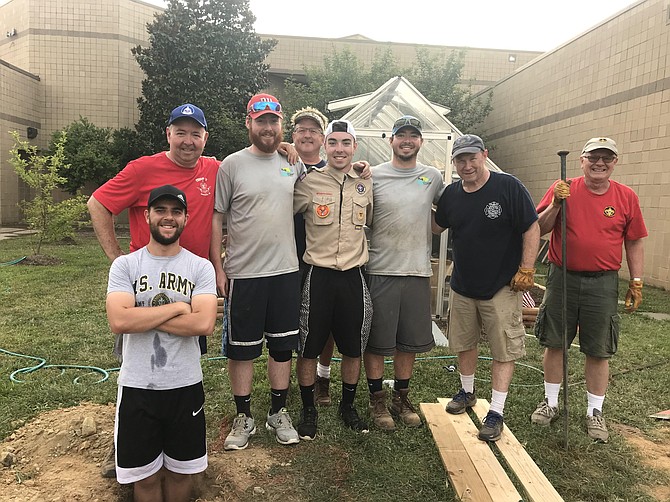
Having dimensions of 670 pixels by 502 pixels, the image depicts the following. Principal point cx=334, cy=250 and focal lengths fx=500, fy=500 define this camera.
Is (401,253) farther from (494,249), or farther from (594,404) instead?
(594,404)

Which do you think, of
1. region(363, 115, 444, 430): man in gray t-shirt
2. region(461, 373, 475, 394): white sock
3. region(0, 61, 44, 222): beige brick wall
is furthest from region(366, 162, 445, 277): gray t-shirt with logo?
region(0, 61, 44, 222): beige brick wall

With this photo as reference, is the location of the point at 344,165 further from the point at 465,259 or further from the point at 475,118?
the point at 475,118

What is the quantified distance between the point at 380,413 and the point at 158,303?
1.98 m

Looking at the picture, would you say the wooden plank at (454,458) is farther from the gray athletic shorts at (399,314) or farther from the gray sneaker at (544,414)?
the gray sneaker at (544,414)

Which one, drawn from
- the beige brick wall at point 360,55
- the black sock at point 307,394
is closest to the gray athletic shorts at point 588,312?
the black sock at point 307,394

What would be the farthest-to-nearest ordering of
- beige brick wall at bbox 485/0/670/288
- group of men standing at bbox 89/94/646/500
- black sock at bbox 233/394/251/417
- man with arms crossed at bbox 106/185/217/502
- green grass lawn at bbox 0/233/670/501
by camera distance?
beige brick wall at bbox 485/0/670/288
black sock at bbox 233/394/251/417
group of men standing at bbox 89/94/646/500
green grass lawn at bbox 0/233/670/501
man with arms crossed at bbox 106/185/217/502

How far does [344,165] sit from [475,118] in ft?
47.1

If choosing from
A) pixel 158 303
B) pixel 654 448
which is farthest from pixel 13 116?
pixel 654 448

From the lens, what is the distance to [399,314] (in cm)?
361

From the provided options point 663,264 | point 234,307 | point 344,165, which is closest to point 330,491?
point 234,307

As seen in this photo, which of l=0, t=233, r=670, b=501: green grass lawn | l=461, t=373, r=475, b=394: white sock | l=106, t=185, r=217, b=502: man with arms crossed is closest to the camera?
l=106, t=185, r=217, b=502: man with arms crossed

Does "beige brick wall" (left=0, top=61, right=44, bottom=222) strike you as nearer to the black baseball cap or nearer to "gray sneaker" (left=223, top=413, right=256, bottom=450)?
"gray sneaker" (left=223, top=413, right=256, bottom=450)

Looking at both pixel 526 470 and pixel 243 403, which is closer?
pixel 526 470

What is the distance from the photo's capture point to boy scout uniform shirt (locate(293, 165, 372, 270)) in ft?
11.1
